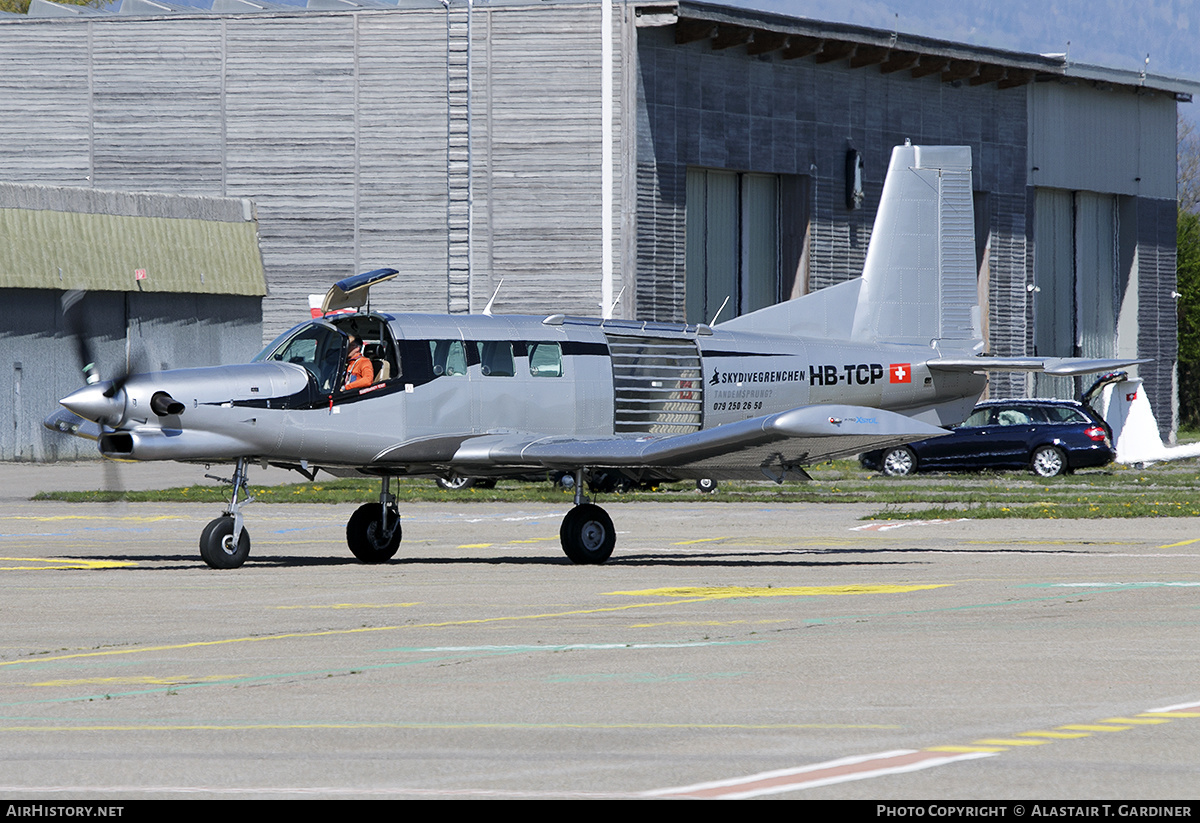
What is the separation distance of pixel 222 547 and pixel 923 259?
1010 cm

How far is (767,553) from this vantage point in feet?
65.4

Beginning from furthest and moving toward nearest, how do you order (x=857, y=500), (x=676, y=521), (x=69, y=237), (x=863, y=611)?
(x=69, y=237) → (x=857, y=500) → (x=676, y=521) → (x=863, y=611)

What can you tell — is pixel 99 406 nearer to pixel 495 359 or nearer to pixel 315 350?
pixel 315 350

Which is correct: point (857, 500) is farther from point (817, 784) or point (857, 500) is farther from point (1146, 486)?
point (817, 784)

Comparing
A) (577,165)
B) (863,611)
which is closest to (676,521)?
(863,611)

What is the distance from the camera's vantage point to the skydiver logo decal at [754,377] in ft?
63.5

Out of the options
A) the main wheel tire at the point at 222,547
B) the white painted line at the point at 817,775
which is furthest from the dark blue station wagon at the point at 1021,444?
the white painted line at the point at 817,775

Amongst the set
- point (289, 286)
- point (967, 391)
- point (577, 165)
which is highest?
point (577, 165)

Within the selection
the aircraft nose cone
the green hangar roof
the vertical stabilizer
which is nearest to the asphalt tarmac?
the aircraft nose cone

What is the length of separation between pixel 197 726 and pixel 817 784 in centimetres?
329

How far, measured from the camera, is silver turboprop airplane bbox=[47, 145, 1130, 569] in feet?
55.4

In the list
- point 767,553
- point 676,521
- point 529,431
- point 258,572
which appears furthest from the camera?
point 676,521

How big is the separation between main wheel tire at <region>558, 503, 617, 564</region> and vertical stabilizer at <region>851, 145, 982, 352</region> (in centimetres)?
473

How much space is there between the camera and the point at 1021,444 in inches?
1545
